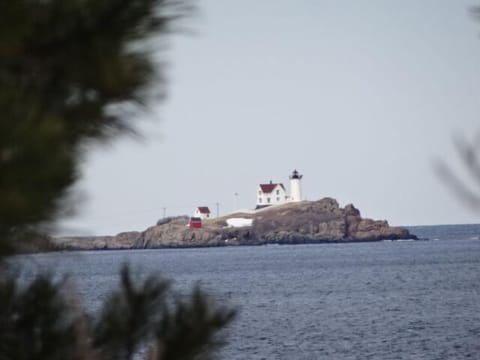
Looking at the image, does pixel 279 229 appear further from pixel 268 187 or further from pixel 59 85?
pixel 59 85

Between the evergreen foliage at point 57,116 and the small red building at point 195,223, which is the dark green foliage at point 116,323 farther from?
the small red building at point 195,223

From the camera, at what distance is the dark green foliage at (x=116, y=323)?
354 cm

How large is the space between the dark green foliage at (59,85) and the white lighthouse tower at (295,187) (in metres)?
129

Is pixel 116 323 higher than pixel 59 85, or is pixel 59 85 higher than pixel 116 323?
pixel 59 85

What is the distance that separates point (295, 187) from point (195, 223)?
16.2 m

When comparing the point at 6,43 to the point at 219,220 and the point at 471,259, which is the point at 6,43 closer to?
the point at 471,259

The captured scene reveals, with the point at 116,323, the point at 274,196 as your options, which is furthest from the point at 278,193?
the point at 116,323

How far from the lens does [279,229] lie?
14038 centimetres

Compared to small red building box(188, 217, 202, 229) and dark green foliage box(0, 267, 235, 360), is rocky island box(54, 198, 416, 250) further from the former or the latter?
dark green foliage box(0, 267, 235, 360)

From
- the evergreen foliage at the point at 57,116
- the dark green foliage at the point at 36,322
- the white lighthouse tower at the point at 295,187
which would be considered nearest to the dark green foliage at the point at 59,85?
the evergreen foliage at the point at 57,116

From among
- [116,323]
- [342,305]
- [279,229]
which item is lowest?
[116,323]

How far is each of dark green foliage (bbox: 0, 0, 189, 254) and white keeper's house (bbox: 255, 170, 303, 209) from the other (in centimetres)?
12950

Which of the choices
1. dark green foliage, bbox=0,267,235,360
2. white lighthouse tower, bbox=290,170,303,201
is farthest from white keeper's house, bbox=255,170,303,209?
dark green foliage, bbox=0,267,235,360

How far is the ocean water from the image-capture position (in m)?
30.9
